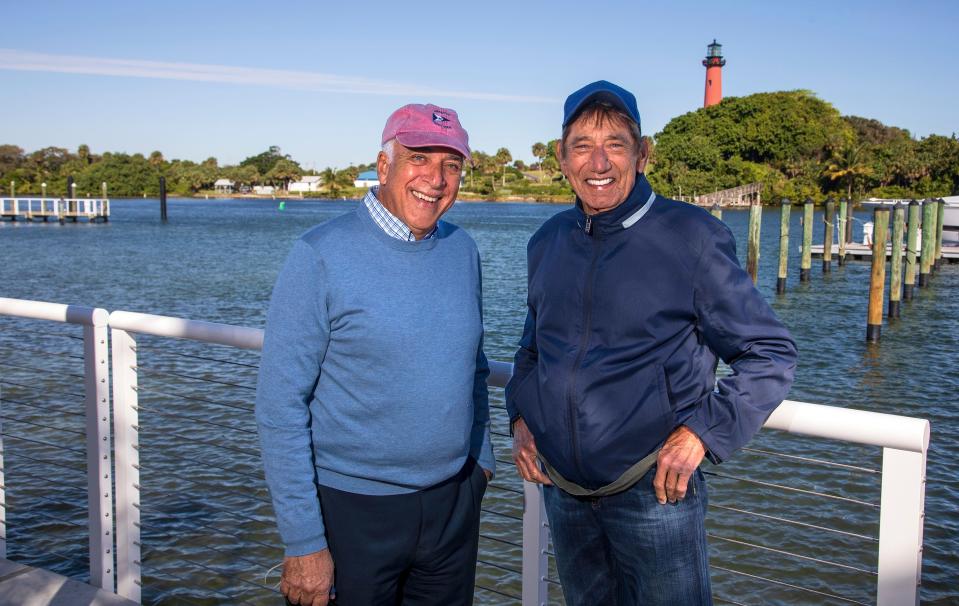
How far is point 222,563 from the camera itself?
693 centimetres

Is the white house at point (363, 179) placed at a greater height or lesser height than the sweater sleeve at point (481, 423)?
greater

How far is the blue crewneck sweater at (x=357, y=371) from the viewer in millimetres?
2193

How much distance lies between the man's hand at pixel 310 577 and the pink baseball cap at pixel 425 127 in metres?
1.10

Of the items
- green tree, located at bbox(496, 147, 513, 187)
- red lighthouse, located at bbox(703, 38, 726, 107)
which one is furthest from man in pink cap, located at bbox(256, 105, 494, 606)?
green tree, located at bbox(496, 147, 513, 187)

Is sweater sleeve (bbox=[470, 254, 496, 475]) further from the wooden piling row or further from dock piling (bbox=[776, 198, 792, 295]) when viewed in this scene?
the wooden piling row

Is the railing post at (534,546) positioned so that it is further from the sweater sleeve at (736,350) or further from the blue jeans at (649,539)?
the sweater sleeve at (736,350)

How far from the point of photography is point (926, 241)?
2434 centimetres

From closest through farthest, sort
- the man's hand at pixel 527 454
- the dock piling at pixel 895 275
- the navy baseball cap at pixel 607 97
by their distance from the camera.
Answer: the navy baseball cap at pixel 607 97 → the man's hand at pixel 527 454 → the dock piling at pixel 895 275

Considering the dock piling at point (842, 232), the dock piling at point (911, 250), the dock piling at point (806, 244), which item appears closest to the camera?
the dock piling at point (911, 250)


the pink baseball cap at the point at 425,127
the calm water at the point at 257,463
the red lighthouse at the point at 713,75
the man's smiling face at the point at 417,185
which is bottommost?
the calm water at the point at 257,463

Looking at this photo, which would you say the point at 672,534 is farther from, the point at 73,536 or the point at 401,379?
the point at 73,536

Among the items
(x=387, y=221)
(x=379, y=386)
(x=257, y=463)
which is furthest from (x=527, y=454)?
(x=257, y=463)

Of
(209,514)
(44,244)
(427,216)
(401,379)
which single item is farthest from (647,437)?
(44,244)

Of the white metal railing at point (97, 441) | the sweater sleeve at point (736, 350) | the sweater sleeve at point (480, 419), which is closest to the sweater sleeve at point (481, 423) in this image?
the sweater sleeve at point (480, 419)
